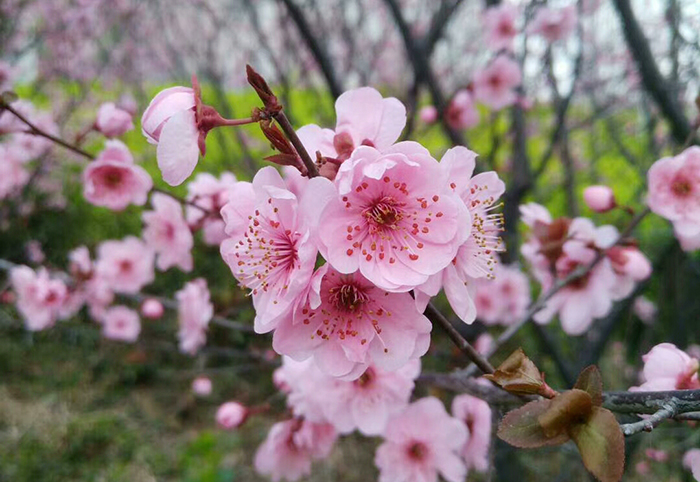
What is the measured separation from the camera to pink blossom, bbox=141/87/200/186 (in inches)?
25.0

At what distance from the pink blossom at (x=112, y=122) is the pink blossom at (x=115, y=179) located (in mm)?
69

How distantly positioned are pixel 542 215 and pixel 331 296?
25.8 inches

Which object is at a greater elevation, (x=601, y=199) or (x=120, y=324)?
(x=601, y=199)

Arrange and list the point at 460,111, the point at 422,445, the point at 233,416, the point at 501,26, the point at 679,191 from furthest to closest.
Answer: the point at 460,111 < the point at 501,26 < the point at 233,416 < the point at 422,445 < the point at 679,191

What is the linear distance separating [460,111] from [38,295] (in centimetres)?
182

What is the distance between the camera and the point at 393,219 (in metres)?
0.73

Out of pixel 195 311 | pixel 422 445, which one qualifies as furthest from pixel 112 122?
pixel 422 445

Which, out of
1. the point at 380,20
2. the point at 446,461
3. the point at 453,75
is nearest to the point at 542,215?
the point at 446,461

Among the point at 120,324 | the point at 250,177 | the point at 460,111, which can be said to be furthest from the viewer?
the point at 250,177

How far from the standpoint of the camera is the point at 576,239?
3.80 feet

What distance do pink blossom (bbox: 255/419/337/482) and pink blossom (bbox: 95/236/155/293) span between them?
96 cm

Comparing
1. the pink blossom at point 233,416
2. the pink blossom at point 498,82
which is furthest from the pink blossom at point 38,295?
the pink blossom at point 498,82

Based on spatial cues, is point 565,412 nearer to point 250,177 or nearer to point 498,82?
point 498,82

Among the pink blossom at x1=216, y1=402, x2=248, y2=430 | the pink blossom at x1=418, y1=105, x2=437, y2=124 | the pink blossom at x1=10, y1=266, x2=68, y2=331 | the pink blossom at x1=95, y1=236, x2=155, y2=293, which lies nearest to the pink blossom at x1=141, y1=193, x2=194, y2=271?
the pink blossom at x1=216, y1=402, x2=248, y2=430
